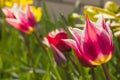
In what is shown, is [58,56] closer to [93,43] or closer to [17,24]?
[93,43]

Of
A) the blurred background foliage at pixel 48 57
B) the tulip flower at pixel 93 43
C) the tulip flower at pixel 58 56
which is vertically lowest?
the blurred background foliage at pixel 48 57

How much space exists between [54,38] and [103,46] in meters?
0.21

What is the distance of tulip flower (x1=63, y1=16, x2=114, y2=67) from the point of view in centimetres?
71

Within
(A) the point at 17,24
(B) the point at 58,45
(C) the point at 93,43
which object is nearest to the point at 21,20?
(A) the point at 17,24

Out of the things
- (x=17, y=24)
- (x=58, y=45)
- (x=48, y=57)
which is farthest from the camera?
(x=17, y=24)

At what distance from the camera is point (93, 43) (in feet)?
2.34

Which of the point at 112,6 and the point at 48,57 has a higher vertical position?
the point at 112,6

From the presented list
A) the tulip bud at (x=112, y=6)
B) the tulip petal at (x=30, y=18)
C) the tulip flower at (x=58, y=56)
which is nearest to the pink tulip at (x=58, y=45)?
the tulip flower at (x=58, y=56)

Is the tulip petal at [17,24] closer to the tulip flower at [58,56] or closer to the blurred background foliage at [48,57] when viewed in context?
the blurred background foliage at [48,57]

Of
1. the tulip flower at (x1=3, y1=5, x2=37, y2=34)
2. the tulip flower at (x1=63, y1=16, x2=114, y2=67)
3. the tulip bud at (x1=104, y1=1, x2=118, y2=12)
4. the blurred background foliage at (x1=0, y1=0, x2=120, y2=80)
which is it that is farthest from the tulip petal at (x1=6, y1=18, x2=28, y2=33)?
the tulip flower at (x1=63, y1=16, x2=114, y2=67)

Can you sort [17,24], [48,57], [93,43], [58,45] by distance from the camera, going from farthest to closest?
[17,24] → [48,57] → [58,45] → [93,43]

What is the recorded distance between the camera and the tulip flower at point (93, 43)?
710 millimetres

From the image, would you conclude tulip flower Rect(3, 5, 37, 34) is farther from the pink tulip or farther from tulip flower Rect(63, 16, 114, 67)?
tulip flower Rect(63, 16, 114, 67)

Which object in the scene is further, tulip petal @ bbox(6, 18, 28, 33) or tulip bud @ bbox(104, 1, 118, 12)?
tulip petal @ bbox(6, 18, 28, 33)
